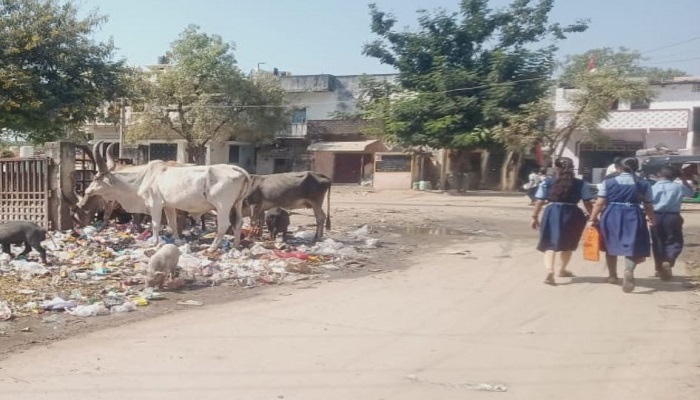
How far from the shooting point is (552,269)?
29.1 feet

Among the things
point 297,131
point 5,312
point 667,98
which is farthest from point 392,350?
point 297,131

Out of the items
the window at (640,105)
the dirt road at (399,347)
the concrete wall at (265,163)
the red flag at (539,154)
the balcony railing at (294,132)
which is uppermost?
the window at (640,105)

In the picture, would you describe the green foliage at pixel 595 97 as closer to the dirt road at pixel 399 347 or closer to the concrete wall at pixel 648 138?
the concrete wall at pixel 648 138

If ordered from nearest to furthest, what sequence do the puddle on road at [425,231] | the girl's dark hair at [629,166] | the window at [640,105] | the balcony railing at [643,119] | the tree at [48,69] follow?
the girl's dark hair at [629,166], the puddle on road at [425,231], the tree at [48,69], the balcony railing at [643,119], the window at [640,105]

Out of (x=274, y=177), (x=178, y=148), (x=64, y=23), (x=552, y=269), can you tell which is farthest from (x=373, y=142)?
(x=552, y=269)

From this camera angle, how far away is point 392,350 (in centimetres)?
577

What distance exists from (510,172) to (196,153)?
689 inches

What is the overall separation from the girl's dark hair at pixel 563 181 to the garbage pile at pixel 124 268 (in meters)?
3.39

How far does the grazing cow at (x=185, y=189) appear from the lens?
1130 centimetres

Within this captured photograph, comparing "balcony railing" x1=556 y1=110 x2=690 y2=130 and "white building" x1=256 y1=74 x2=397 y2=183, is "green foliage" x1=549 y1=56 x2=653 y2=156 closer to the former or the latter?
"balcony railing" x1=556 y1=110 x2=690 y2=130

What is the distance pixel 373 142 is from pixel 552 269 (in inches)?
1302

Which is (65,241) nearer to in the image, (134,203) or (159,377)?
(134,203)

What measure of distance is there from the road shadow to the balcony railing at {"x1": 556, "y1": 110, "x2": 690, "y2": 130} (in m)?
26.0

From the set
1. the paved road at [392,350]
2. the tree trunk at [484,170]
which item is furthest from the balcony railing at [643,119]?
the paved road at [392,350]
